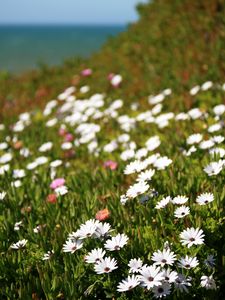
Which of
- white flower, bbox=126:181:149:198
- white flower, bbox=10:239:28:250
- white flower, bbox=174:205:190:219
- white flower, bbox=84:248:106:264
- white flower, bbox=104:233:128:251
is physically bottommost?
Result: white flower, bbox=84:248:106:264

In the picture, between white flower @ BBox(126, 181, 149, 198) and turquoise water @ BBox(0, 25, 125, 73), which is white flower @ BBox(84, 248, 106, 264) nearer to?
white flower @ BBox(126, 181, 149, 198)

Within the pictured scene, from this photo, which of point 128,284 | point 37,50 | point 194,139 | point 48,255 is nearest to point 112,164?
point 194,139

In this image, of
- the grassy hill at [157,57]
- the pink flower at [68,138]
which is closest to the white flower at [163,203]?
the pink flower at [68,138]

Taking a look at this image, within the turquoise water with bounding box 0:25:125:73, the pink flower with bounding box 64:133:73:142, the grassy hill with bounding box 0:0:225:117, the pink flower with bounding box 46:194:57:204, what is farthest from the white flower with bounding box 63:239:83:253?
the turquoise water with bounding box 0:25:125:73

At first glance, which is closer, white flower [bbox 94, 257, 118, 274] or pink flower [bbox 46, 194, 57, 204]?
white flower [bbox 94, 257, 118, 274]

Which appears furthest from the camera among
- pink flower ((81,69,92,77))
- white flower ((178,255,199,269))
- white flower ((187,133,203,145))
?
pink flower ((81,69,92,77))

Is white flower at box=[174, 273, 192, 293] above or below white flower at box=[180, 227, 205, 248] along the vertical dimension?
below
